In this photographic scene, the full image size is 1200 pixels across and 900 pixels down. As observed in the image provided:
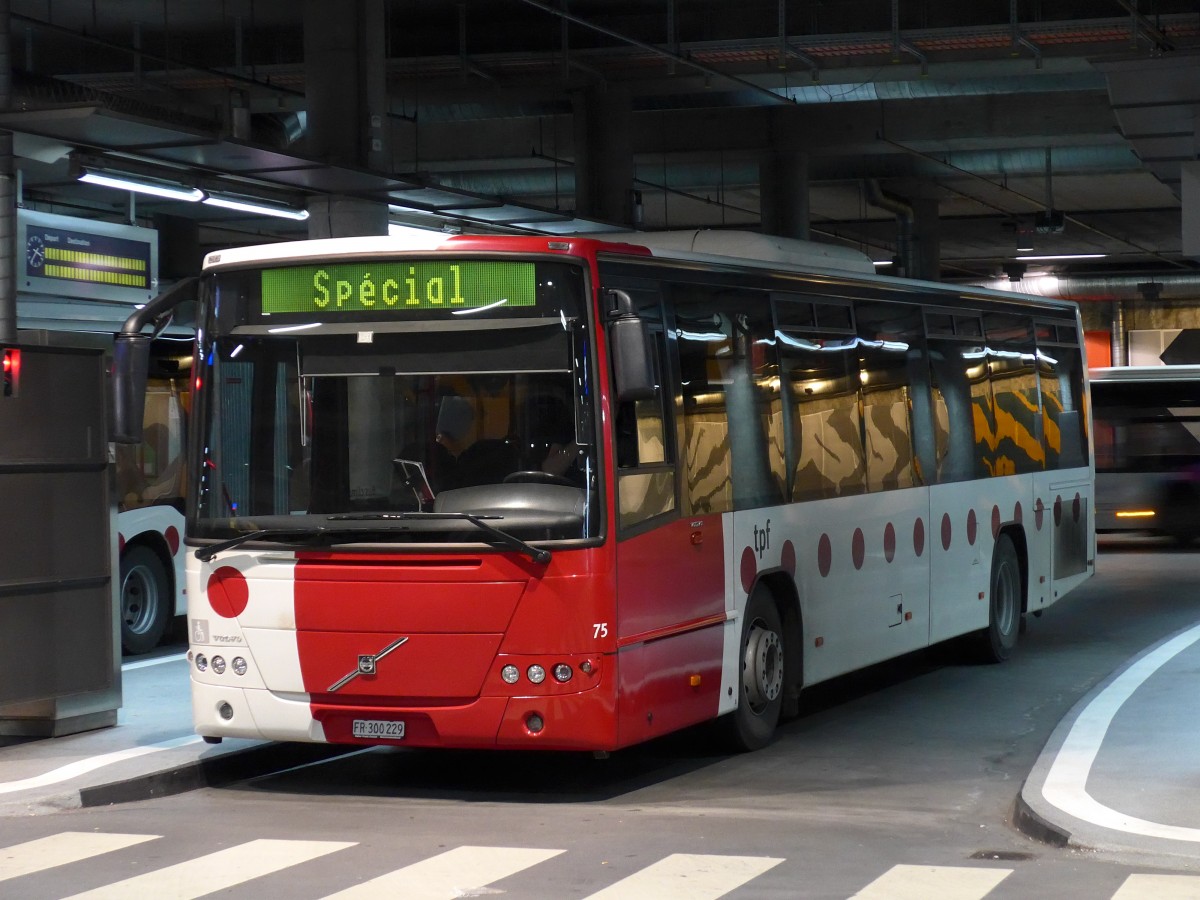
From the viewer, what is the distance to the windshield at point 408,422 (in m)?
8.89

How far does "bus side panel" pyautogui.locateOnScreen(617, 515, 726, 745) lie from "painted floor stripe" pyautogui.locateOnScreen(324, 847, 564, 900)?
4.25 feet

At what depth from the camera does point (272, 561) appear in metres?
9.20

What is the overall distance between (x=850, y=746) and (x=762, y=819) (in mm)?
2378

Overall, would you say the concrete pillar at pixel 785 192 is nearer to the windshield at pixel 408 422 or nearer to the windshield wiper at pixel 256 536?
the windshield at pixel 408 422

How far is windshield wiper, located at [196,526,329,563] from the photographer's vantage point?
29.8 feet

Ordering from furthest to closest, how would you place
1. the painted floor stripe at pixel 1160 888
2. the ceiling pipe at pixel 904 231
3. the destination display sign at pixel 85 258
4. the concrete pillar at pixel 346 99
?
the ceiling pipe at pixel 904 231, the concrete pillar at pixel 346 99, the destination display sign at pixel 85 258, the painted floor stripe at pixel 1160 888

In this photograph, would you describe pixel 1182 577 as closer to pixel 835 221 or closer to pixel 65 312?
pixel 65 312

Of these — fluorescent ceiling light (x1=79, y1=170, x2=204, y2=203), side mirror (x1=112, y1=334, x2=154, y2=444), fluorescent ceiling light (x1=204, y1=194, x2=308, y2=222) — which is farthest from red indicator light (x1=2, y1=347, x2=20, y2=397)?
fluorescent ceiling light (x1=204, y1=194, x2=308, y2=222)

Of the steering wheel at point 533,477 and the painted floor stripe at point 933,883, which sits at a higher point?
the steering wheel at point 533,477

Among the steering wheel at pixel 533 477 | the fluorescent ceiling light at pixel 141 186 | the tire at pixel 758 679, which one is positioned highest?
the fluorescent ceiling light at pixel 141 186

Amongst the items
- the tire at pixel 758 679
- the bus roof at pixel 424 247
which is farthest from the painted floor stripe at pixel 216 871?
the tire at pixel 758 679

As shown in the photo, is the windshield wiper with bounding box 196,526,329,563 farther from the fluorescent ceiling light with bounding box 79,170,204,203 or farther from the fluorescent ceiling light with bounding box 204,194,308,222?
the fluorescent ceiling light with bounding box 204,194,308,222

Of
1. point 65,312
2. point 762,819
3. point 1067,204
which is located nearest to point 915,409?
point 762,819

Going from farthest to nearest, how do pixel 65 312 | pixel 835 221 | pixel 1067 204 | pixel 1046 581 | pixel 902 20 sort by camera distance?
1. pixel 835 221
2. pixel 1067 204
3. pixel 902 20
4. pixel 65 312
5. pixel 1046 581
